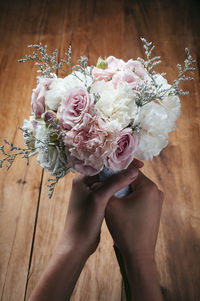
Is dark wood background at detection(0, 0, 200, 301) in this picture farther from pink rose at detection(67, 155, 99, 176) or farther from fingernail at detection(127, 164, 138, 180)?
pink rose at detection(67, 155, 99, 176)

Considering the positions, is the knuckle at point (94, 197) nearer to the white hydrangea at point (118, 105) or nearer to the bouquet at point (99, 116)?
the bouquet at point (99, 116)

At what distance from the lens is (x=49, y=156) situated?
2.27 ft

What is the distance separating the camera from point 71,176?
126 cm

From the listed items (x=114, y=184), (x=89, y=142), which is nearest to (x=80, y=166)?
(x=89, y=142)

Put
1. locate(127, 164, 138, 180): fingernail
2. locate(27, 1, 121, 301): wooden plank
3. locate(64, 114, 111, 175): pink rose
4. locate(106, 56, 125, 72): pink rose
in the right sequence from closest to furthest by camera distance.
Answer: locate(64, 114, 111, 175): pink rose → locate(106, 56, 125, 72): pink rose → locate(127, 164, 138, 180): fingernail → locate(27, 1, 121, 301): wooden plank

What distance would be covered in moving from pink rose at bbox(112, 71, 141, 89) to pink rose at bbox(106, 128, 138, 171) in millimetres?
104

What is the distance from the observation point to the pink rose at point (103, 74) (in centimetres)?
71

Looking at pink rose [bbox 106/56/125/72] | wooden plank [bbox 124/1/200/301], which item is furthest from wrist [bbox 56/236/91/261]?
pink rose [bbox 106/56/125/72]

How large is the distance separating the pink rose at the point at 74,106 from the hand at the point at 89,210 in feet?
0.81

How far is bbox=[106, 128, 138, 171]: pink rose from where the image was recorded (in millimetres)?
665

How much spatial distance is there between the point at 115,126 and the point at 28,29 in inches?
53.9

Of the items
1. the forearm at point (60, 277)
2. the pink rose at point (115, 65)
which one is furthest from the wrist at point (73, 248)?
the pink rose at point (115, 65)

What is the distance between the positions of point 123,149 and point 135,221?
11.9 inches

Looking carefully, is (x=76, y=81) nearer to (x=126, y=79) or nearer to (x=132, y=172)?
(x=126, y=79)
